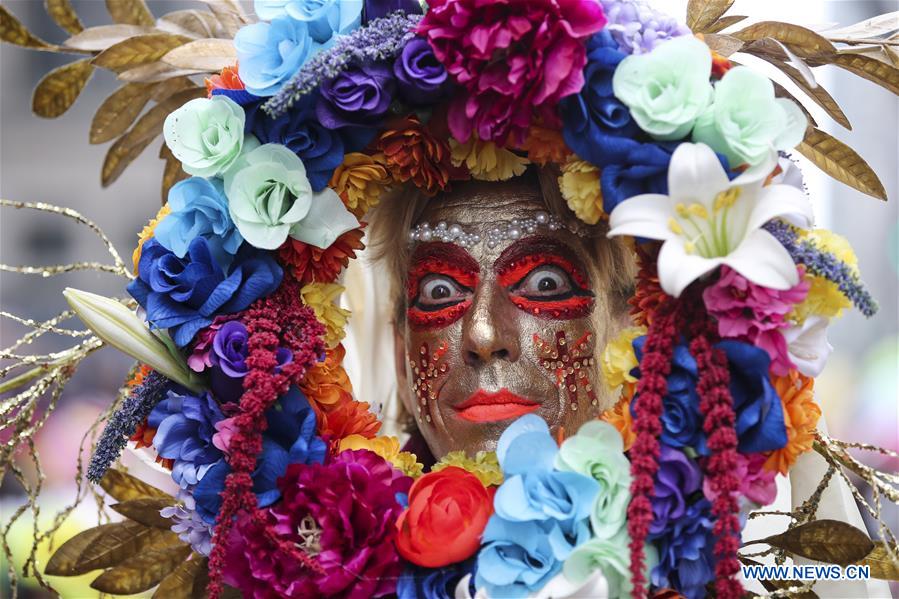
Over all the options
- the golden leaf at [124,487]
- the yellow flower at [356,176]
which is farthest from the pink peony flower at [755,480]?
the golden leaf at [124,487]

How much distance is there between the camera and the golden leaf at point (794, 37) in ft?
5.24

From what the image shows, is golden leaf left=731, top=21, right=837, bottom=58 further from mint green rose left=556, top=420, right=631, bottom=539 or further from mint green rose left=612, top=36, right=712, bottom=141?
mint green rose left=556, top=420, right=631, bottom=539

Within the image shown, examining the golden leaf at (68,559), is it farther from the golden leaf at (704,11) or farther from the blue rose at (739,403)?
the golden leaf at (704,11)

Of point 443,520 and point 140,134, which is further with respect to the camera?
point 140,134

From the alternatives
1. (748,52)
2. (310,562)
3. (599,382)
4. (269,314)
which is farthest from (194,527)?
(748,52)

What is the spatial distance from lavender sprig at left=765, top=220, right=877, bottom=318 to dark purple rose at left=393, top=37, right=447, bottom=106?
0.51 meters

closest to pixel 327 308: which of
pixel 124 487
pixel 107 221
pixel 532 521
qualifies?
pixel 532 521

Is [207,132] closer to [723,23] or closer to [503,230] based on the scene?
[503,230]

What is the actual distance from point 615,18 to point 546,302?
0.48m

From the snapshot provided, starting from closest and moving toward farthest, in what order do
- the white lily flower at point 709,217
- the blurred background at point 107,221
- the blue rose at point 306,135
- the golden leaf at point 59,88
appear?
the white lily flower at point 709,217 < the blue rose at point 306,135 < the golden leaf at point 59,88 < the blurred background at point 107,221

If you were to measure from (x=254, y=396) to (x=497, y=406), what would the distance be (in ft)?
1.41

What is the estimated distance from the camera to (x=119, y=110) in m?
1.93

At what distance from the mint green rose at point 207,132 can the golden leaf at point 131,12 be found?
23.8 inches

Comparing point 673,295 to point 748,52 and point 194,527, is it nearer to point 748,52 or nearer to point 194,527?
point 748,52
